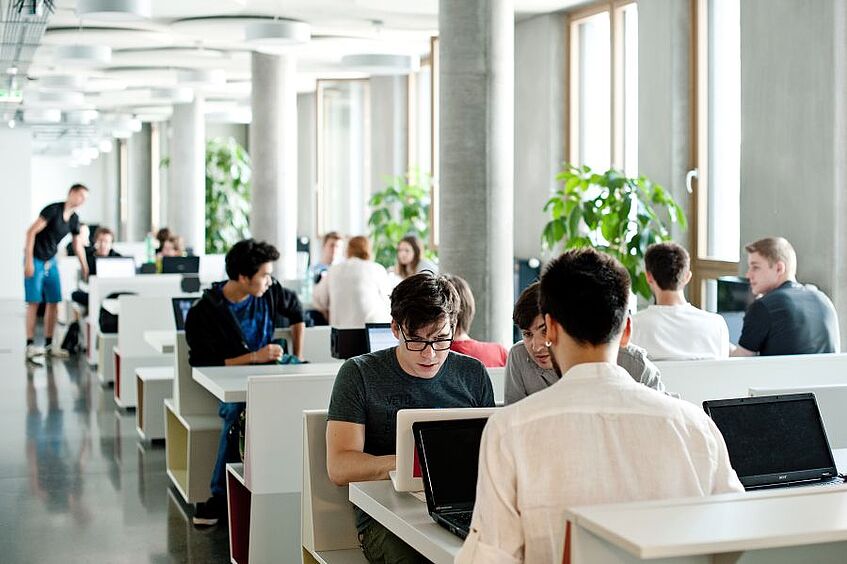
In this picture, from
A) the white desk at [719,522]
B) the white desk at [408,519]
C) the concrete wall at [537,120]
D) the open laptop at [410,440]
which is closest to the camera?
the white desk at [719,522]

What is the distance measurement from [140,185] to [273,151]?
16276mm

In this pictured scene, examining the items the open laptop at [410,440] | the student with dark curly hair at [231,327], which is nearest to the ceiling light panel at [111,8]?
the student with dark curly hair at [231,327]

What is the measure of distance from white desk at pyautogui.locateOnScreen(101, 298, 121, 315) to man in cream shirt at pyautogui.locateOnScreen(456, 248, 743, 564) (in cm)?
768

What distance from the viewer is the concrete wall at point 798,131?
748 centimetres

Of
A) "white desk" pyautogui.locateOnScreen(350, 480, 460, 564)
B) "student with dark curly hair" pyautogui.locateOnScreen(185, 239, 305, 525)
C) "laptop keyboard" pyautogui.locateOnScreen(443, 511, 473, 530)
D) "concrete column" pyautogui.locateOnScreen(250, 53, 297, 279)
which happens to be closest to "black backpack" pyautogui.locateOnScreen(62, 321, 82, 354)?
"concrete column" pyautogui.locateOnScreen(250, 53, 297, 279)

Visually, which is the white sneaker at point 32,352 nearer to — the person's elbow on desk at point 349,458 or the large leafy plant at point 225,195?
the person's elbow on desk at point 349,458

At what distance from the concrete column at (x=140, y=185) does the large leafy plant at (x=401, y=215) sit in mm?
15603

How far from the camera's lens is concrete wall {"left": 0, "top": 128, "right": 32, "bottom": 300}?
22141mm

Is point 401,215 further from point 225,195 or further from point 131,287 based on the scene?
point 225,195

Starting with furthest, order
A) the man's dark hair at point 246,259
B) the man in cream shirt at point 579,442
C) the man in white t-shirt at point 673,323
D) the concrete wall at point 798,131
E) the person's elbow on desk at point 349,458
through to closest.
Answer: the concrete wall at point 798,131 → the man's dark hair at point 246,259 → the man in white t-shirt at point 673,323 → the person's elbow on desk at point 349,458 → the man in cream shirt at point 579,442

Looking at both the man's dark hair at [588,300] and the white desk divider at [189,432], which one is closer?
the man's dark hair at [588,300]

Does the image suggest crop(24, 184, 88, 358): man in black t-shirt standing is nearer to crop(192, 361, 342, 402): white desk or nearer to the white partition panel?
crop(192, 361, 342, 402): white desk

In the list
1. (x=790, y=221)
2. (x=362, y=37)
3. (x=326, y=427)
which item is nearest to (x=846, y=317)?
(x=790, y=221)

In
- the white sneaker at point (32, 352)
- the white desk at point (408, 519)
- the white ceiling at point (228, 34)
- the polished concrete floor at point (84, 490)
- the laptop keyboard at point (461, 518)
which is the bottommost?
the polished concrete floor at point (84, 490)
